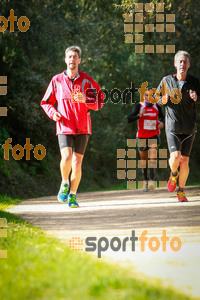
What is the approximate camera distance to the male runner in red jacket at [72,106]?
869cm

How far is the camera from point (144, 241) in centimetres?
555

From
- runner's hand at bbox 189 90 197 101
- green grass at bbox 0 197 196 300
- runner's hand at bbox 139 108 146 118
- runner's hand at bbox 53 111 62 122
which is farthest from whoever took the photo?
runner's hand at bbox 139 108 146 118

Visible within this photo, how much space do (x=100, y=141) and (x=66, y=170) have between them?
56.1 ft

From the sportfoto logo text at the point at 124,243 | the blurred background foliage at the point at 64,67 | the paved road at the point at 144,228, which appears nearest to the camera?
the paved road at the point at 144,228

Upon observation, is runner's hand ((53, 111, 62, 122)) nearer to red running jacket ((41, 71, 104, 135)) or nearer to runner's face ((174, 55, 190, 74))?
red running jacket ((41, 71, 104, 135))

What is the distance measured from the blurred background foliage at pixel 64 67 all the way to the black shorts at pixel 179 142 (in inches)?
125

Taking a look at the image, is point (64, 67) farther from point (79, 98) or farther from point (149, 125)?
point (79, 98)

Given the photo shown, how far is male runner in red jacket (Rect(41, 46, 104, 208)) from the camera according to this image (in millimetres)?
8688

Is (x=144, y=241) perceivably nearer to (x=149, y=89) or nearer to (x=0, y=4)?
(x=149, y=89)

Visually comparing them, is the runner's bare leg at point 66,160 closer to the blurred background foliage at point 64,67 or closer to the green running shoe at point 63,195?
the green running shoe at point 63,195

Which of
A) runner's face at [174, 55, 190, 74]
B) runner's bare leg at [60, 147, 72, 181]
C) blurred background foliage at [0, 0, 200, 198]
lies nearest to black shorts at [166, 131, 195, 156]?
runner's face at [174, 55, 190, 74]

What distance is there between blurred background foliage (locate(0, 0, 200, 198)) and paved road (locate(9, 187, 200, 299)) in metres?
4.58

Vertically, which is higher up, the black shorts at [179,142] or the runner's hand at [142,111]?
the runner's hand at [142,111]

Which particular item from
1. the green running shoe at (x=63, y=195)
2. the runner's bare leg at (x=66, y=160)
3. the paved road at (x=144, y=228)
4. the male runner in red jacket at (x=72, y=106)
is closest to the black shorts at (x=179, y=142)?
the paved road at (x=144, y=228)
